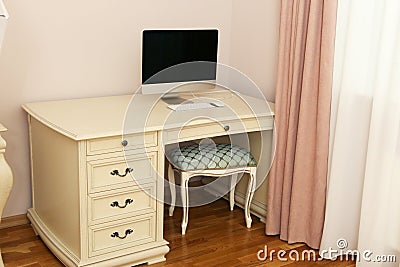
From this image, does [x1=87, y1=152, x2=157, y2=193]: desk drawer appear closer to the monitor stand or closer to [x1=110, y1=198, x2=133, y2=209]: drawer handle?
[x1=110, y1=198, x2=133, y2=209]: drawer handle

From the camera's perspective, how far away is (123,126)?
264cm

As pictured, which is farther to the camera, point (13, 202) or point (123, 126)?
point (13, 202)

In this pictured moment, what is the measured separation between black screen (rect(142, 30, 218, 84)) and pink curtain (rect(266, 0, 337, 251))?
42 cm

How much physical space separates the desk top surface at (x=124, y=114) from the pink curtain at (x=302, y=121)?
0.19 metres

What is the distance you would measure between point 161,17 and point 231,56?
22.2 inches

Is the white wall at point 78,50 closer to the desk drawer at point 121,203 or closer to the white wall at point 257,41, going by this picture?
the white wall at point 257,41

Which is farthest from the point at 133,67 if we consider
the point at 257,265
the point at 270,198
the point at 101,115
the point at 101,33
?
the point at 257,265

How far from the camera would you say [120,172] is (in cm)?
Result: 265

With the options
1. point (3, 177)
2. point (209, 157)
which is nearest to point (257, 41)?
point (209, 157)

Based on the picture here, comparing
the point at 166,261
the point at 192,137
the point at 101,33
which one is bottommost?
the point at 166,261

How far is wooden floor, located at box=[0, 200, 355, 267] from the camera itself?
2.84 m

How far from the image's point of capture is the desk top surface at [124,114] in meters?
2.60

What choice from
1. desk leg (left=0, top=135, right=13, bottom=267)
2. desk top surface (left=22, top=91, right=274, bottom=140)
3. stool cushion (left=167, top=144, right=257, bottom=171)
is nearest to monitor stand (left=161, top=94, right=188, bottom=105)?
desk top surface (left=22, top=91, right=274, bottom=140)

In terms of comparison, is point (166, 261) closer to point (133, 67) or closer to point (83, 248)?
point (83, 248)
